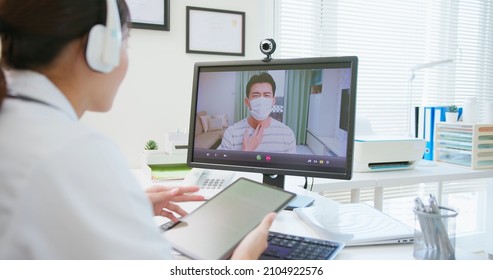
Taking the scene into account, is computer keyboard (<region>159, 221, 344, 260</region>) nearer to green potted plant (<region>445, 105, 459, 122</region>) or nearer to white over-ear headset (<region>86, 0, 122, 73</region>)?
white over-ear headset (<region>86, 0, 122, 73</region>)

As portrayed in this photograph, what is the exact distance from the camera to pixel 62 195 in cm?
46

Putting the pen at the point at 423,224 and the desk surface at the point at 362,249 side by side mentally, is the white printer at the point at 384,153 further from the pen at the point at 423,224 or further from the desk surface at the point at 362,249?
the pen at the point at 423,224

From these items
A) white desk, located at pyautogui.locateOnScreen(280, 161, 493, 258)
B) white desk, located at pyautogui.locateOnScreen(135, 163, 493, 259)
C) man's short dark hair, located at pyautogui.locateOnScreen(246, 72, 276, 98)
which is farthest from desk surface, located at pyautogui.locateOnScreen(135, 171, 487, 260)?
white desk, located at pyautogui.locateOnScreen(280, 161, 493, 258)

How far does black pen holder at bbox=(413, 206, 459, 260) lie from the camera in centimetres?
78

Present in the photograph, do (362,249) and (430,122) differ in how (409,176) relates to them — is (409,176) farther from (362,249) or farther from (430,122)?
(362,249)

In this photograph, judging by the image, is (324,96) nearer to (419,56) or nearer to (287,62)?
(287,62)

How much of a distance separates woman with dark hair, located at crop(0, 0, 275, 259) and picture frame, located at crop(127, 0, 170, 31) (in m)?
1.28

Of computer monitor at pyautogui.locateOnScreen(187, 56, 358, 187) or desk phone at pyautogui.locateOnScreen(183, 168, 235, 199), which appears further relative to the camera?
desk phone at pyautogui.locateOnScreen(183, 168, 235, 199)

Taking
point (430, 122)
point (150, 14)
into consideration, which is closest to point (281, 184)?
point (150, 14)

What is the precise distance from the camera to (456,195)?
2844 mm

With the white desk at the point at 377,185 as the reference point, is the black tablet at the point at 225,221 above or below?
above

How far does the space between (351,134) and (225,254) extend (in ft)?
1.78

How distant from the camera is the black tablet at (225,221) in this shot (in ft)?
2.52

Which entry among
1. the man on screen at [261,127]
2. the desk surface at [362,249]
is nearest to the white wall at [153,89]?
the man on screen at [261,127]
